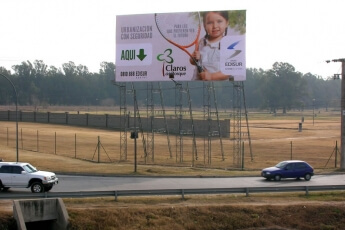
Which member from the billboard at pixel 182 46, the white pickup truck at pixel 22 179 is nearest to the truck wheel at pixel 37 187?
the white pickup truck at pixel 22 179

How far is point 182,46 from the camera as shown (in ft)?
144

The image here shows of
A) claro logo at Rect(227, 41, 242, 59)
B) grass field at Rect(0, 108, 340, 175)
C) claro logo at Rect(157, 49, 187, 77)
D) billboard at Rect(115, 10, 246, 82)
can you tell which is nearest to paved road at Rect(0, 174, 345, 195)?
grass field at Rect(0, 108, 340, 175)

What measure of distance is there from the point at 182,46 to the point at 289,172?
1640cm

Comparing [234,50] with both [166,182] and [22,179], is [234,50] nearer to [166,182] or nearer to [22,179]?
[166,182]

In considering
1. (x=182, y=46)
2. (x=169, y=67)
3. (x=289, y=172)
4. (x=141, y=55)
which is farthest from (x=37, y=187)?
(x=182, y=46)

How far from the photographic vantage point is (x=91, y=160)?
46.2 meters

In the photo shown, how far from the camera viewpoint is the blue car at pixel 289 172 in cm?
3212

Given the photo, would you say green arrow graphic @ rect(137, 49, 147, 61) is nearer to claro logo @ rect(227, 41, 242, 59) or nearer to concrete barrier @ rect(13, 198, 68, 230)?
claro logo @ rect(227, 41, 242, 59)

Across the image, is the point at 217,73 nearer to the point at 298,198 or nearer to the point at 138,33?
the point at 138,33

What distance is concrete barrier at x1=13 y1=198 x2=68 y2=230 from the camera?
2005 centimetres

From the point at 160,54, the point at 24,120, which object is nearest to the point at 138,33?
the point at 160,54

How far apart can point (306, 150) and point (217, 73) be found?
19.3 meters

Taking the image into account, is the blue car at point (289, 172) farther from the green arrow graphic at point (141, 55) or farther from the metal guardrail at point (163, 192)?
the green arrow graphic at point (141, 55)

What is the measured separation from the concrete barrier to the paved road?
629cm
